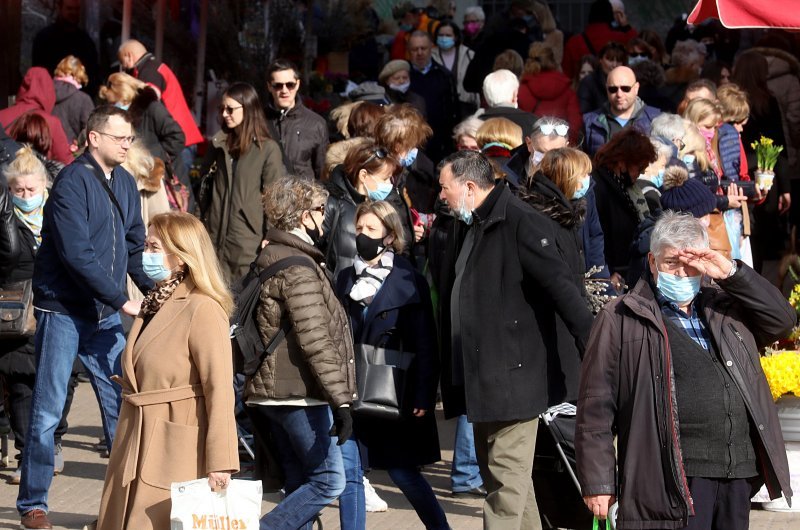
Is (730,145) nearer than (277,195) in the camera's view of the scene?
No

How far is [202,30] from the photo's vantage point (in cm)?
1435

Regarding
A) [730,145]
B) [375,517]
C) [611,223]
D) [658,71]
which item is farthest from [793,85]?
[375,517]

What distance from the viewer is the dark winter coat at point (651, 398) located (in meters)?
5.23

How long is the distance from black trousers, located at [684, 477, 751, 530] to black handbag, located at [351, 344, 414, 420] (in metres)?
1.83

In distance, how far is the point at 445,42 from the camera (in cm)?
1516

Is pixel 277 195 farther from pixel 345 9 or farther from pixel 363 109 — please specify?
pixel 345 9

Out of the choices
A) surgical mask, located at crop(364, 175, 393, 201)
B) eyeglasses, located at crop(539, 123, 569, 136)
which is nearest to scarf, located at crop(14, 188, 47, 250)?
surgical mask, located at crop(364, 175, 393, 201)

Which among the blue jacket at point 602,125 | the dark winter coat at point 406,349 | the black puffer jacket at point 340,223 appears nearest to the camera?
the dark winter coat at point 406,349

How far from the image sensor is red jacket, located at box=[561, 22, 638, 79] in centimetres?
1589

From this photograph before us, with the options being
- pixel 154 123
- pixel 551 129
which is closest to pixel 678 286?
pixel 551 129

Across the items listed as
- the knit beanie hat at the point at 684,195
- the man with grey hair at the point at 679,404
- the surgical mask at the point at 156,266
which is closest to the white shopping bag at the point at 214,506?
the surgical mask at the point at 156,266

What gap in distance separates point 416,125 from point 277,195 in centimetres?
250

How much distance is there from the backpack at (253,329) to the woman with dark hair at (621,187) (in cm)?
287

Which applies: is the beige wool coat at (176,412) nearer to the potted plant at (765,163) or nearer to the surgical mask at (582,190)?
the surgical mask at (582,190)
